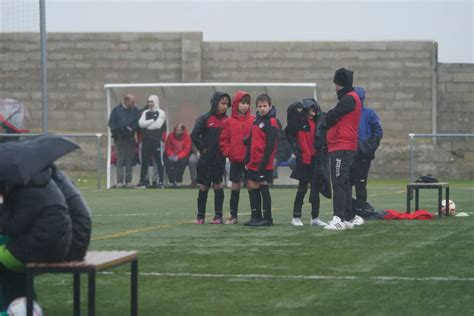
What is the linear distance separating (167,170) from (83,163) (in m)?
5.06

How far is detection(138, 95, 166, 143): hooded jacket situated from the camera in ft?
99.6

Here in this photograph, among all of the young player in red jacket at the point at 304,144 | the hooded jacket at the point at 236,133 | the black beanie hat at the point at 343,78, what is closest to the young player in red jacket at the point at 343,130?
the black beanie hat at the point at 343,78

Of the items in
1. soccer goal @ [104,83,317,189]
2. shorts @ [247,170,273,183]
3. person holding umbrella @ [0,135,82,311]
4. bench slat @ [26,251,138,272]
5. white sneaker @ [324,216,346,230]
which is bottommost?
white sneaker @ [324,216,346,230]

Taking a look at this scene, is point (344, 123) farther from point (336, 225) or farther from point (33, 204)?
point (33, 204)

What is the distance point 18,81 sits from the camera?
36.6 metres

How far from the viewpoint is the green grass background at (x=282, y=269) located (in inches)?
370

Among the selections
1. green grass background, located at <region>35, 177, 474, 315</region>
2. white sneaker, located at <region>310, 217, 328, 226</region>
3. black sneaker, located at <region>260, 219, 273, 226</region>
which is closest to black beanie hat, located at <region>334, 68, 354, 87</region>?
green grass background, located at <region>35, 177, 474, 315</region>

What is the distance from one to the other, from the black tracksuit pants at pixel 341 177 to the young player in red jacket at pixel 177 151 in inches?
576

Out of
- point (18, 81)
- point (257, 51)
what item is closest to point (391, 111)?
point (257, 51)

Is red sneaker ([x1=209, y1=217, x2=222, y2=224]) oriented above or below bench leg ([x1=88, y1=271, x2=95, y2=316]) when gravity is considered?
below

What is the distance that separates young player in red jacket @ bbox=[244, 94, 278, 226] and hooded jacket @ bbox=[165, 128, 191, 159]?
13910 mm

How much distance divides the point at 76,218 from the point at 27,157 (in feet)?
2.18

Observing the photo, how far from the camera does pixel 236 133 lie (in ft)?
55.8

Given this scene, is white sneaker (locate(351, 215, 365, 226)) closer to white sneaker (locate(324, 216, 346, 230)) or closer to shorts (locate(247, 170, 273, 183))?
white sneaker (locate(324, 216, 346, 230))
